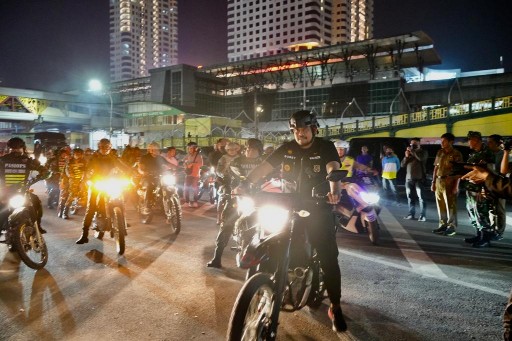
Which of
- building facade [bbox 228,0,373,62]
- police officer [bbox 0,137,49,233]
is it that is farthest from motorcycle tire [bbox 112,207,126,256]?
building facade [bbox 228,0,373,62]

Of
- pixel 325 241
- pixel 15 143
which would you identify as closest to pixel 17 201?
pixel 15 143

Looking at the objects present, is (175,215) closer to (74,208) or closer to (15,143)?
(15,143)

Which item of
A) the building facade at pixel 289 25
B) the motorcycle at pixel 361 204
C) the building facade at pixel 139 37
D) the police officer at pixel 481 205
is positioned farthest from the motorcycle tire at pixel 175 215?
the building facade at pixel 139 37

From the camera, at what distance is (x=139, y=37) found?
154250mm

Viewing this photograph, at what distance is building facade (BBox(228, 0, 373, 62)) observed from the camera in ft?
407

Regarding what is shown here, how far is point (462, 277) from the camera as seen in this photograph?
18.5ft

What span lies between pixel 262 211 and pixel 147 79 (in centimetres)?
8063

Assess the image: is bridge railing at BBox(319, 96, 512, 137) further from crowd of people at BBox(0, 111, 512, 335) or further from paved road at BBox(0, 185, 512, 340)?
paved road at BBox(0, 185, 512, 340)

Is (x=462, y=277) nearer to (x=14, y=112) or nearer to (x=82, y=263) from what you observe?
(x=82, y=263)

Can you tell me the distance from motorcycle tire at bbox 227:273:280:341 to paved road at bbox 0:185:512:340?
2.44 ft

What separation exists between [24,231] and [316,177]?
15.1ft

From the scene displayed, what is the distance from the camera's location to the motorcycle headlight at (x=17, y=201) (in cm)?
600

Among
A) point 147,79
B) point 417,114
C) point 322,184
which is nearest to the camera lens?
point 322,184

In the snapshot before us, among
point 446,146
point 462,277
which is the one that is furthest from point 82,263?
point 446,146
